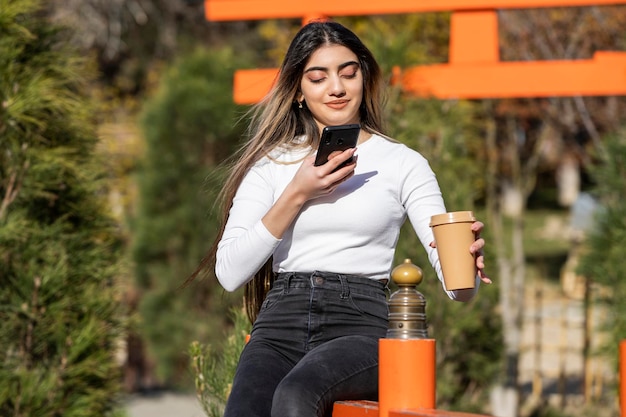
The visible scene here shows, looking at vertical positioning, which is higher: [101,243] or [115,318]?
[101,243]

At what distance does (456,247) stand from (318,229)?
0.44 metres

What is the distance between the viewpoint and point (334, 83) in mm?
2586

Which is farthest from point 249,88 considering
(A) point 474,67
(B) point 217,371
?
Answer: (B) point 217,371

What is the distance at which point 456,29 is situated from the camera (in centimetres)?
591

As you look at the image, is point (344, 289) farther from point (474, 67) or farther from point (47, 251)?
point (474, 67)

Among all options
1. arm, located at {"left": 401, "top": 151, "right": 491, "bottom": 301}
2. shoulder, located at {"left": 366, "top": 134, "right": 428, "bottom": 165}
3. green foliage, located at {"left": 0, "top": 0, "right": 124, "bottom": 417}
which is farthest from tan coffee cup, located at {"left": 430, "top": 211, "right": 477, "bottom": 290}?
green foliage, located at {"left": 0, "top": 0, "right": 124, "bottom": 417}

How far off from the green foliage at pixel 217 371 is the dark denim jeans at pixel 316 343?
0.94m

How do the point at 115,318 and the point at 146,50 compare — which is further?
the point at 146,50

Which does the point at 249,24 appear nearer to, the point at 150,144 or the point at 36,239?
the point at 150,144

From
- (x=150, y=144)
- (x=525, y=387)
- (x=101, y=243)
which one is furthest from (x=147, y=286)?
(x=101, y=243)

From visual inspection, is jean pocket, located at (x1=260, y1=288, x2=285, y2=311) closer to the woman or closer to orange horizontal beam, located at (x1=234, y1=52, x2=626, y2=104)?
the woman

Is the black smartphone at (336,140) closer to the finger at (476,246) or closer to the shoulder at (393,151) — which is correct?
the shoulder at (393,151)

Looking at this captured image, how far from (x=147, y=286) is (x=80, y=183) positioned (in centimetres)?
533

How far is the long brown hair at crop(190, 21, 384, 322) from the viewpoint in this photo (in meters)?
2.64
